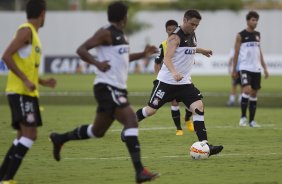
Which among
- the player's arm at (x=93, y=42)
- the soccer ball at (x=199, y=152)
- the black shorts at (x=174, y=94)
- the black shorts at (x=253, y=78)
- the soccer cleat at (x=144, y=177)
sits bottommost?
the black shorts at (x=253, y=78)

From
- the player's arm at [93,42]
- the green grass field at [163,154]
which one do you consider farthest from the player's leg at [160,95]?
the player's arm at [93,42]

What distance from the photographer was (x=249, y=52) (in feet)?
64.3

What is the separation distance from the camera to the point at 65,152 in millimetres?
14781

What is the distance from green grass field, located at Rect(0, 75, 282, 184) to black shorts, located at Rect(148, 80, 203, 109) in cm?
91

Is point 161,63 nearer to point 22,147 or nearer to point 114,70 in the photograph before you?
point 114,70

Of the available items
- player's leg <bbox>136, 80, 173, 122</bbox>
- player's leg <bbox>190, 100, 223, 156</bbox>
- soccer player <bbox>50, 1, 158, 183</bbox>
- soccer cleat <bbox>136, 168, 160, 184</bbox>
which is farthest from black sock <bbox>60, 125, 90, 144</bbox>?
player's leg <bbox>136, 80, 173, 122</bbox>

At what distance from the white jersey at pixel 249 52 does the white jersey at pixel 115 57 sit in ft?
29.5

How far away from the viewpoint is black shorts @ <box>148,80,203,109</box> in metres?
14.5

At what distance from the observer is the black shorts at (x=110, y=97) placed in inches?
428

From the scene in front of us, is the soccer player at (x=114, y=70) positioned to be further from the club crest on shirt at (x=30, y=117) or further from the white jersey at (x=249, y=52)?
the white jersey at (x=249, y=52)

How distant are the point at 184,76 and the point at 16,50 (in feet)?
15.8

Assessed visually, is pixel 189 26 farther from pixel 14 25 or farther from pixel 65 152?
pixel 14 25

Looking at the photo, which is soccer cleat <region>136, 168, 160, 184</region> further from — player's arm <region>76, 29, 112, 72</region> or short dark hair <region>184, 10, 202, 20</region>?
short dark hair <region>184, 10, 202, 20</region>

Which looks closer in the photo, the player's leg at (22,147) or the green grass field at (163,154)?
the player's leg at (22,147)
